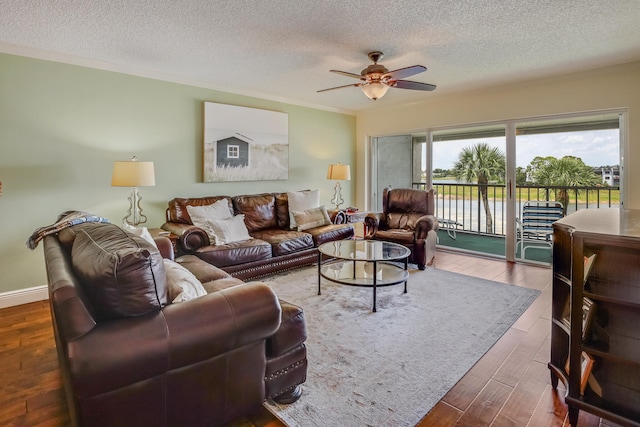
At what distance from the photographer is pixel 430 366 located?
221cm

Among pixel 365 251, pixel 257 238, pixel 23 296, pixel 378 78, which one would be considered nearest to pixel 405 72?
pixel 378 78

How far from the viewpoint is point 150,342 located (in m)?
1.33

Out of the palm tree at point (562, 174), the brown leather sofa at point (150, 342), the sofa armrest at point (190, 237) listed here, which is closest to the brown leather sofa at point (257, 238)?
the sofa armrest at point (190, 237)

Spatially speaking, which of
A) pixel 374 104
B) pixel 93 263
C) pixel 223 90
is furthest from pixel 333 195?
pixel 93 263

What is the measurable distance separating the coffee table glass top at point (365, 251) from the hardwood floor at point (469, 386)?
1137 mm

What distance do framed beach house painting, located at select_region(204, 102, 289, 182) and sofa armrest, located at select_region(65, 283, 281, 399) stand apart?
3335 mm

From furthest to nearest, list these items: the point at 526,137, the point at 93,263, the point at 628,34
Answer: the point at 526,137 < the point at 628,34 < the point at 93,263

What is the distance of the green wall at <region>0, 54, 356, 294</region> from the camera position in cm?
327

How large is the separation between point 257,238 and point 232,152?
1358 mm

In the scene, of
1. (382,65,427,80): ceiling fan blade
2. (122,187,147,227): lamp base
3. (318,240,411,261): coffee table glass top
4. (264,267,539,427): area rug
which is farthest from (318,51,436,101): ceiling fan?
(122,187,147,227): lamp base

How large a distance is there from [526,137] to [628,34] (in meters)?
1.76

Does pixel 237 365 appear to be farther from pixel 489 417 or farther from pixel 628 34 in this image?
pixel 628 34

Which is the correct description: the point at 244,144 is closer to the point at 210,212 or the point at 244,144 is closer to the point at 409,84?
the point at 210,212

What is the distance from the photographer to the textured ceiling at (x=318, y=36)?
2.51 metres
